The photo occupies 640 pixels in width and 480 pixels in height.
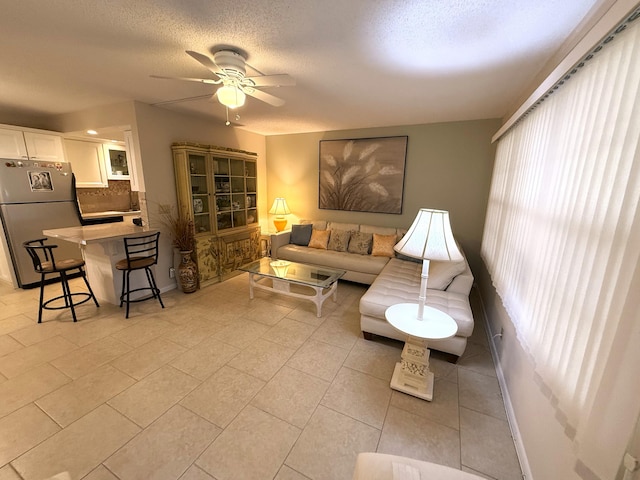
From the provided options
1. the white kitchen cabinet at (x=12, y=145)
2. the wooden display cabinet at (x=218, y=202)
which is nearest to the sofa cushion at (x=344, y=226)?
the wooden display cabinet at (x=218, y=202)

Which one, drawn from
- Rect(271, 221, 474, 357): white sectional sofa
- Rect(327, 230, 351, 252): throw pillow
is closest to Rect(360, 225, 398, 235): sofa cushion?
Rect(271, 221, 474, 357): white sectional sofa

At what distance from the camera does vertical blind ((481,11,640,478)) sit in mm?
816

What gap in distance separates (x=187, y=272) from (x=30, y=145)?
2.83 meters

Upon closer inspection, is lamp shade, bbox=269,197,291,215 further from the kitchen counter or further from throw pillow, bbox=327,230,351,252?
the kitchen counter

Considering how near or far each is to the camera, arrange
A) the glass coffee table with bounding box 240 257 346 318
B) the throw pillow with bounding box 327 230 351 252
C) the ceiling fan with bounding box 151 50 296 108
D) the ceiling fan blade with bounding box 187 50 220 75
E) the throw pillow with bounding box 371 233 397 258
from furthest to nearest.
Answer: the throw pillow with bounding box 327 230 351 252 → the throw pillow with bounding box 371 233 397 258 → the glass coffee table with bounding box 240 257 346 318 → the ceiling fan with bounding box 151 50 296 108 → the ceiling fan blade with bounding box 187 50 220 75

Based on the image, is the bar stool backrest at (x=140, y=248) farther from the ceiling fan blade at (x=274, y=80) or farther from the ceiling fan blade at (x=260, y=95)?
the ceiling fan blade at (x=274, y=80)

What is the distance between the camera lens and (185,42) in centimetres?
168

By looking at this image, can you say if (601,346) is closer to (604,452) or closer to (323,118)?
(604,452)

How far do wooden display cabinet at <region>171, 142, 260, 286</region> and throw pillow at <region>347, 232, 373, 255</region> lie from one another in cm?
177

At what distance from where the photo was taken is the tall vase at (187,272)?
3459 millimetres

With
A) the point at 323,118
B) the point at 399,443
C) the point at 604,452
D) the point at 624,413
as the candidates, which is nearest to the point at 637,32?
the point at 624,413

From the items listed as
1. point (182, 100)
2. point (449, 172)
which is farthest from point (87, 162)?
point (449, 172)

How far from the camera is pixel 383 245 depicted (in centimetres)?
396

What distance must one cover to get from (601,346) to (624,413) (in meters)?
0.20
